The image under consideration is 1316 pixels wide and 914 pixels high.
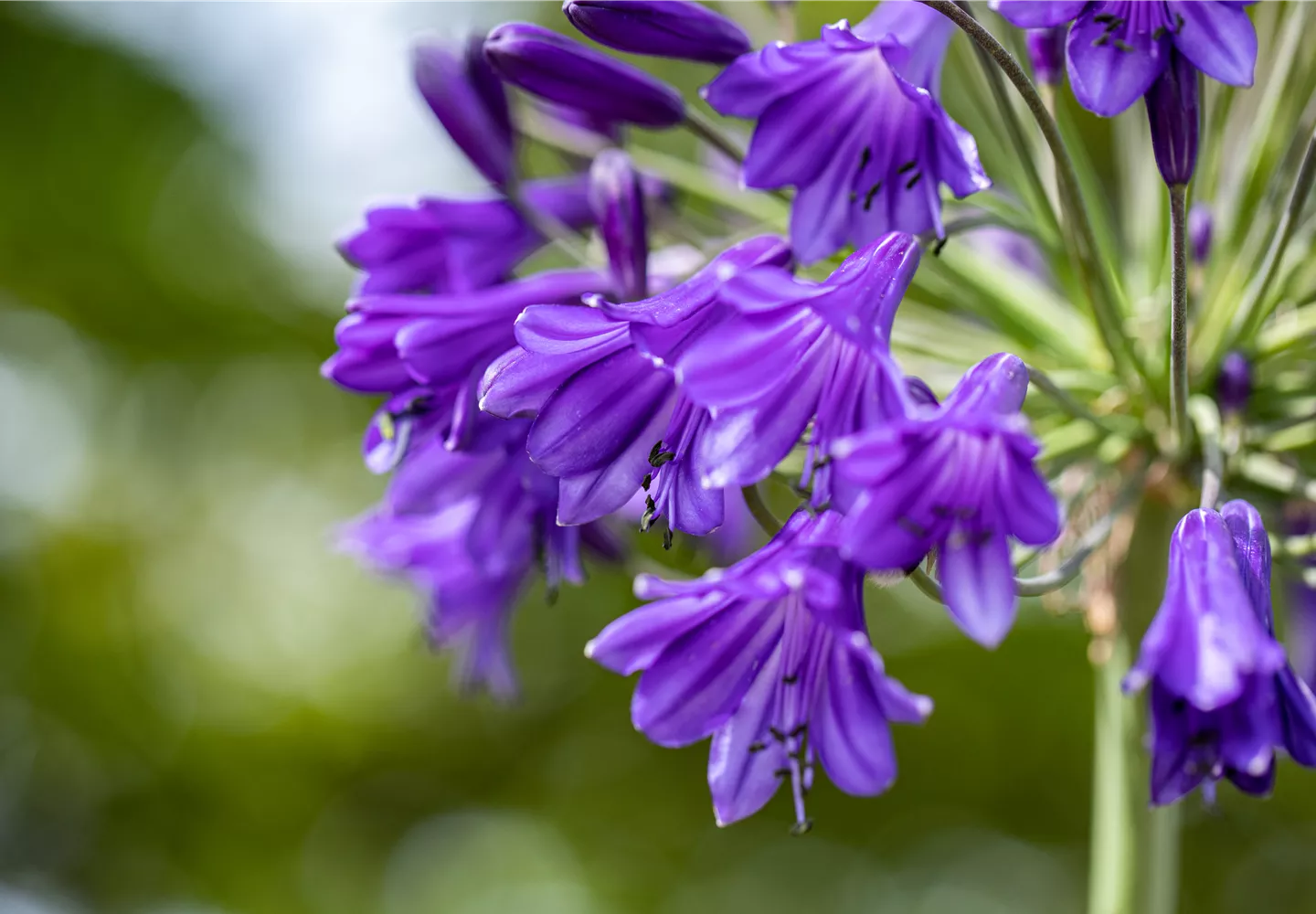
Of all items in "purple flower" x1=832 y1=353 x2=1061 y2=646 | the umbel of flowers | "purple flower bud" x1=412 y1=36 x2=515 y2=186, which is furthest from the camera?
"purple flower bud" x1=412 y1=36 x2=515 y2=186

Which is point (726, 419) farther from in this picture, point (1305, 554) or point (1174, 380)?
point (1305, 554)

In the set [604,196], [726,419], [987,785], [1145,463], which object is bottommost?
[987,785]

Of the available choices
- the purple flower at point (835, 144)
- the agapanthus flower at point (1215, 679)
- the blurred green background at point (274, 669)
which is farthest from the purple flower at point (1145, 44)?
the blurred green background at point (274, 669)

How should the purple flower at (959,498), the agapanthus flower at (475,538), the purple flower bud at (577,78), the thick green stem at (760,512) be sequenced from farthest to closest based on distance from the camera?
the agapanthus flower at (475,538) < the purple flower bud at (577,78) < the thick green stem at (760,512) < the purple flower at (959,498)

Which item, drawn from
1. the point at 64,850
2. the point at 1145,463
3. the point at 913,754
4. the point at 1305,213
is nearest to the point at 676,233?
the point at 1145,463

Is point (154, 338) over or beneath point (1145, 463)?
over

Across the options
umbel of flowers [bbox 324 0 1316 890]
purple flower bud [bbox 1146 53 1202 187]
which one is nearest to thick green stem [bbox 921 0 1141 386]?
umbel of flowers [bbox 324 0 1316 890]

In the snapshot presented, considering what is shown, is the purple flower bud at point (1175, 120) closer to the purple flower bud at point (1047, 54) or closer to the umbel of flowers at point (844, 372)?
the umbel of flowers at point (844, 372)

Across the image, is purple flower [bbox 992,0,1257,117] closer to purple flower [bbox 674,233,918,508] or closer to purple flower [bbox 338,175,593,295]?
purple flower [bbox 674,233,918,508]
